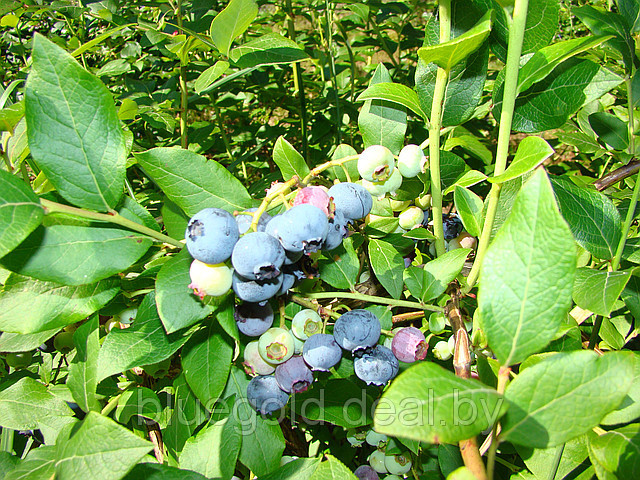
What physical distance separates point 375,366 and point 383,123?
0.48 meters

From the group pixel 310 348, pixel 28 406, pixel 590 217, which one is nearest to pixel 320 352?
pixel 310 348

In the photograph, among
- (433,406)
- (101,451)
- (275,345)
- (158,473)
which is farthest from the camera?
(275,345)

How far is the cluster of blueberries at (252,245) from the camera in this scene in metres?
0.60

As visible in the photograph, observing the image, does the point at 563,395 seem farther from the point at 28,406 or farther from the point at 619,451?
the point at 28,406

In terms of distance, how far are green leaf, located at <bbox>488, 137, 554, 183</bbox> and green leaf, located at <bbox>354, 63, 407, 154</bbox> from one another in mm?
271

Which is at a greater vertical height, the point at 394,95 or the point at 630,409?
the point at 394,95

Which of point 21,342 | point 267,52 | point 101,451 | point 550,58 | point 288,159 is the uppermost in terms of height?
point 550,58

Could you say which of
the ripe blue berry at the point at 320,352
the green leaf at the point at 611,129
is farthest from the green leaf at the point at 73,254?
the green leaf at the point at 611,129

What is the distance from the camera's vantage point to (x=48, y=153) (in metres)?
0.65

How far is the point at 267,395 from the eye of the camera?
0.83 meters

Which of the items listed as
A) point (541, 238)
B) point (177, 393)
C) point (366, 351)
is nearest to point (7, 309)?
point (177, 393)

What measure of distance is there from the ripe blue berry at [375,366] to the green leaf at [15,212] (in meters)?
0.56

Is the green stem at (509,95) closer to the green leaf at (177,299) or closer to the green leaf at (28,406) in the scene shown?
the green leaf at (177,299)

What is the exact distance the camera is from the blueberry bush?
19.0 inches
